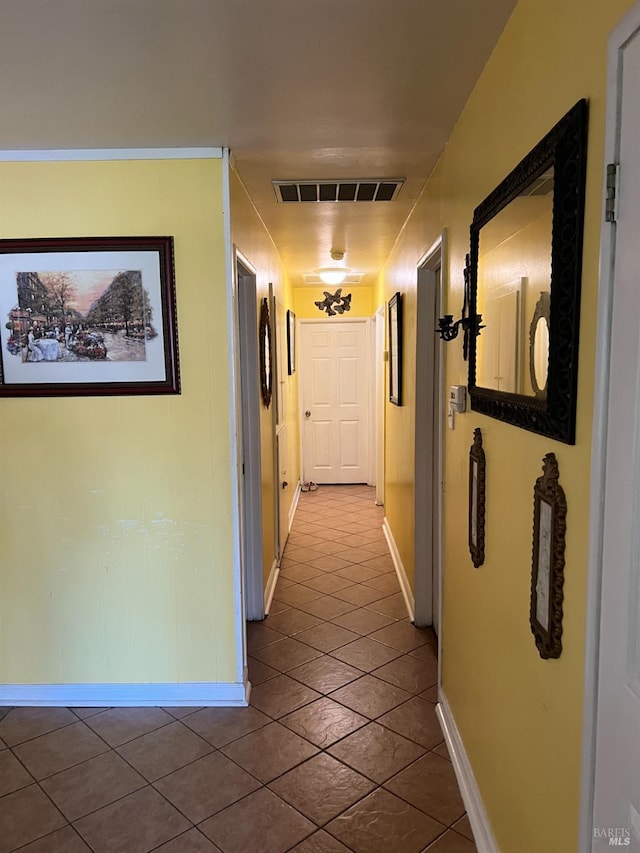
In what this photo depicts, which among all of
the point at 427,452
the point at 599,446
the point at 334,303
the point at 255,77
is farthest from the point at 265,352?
the point at 334,303

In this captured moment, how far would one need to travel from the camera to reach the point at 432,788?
6.42 feet

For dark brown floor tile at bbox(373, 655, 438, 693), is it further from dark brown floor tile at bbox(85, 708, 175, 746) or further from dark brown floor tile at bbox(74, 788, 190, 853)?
dark brown floor tile at bbox(74, 788, 190, 853)

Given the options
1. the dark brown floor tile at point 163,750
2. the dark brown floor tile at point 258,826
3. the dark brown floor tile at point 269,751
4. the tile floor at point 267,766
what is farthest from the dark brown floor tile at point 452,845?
the dark brown floor tile at point 163,750

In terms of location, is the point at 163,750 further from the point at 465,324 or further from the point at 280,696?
the point at 465,324

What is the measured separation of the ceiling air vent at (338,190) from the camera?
2688 mm

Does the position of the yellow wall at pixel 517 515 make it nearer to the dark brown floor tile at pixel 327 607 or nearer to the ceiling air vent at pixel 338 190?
the ceiling air vent at pixel 338 190

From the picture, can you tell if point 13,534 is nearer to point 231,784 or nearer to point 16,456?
point 16,456

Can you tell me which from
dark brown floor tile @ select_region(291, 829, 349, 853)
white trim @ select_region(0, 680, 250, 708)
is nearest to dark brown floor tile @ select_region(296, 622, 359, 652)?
white trim @ select_region(0, 680, 250, 708)

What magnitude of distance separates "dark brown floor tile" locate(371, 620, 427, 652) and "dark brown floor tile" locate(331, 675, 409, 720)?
1.17ft

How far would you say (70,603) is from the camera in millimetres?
2471

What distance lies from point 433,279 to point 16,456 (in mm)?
2155

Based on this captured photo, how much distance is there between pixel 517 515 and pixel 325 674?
5.45 ft

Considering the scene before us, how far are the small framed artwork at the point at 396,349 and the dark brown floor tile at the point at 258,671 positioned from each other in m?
1.84

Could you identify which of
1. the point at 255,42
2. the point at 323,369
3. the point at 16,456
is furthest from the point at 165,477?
the point at 323,369
